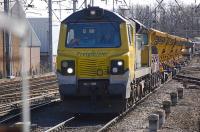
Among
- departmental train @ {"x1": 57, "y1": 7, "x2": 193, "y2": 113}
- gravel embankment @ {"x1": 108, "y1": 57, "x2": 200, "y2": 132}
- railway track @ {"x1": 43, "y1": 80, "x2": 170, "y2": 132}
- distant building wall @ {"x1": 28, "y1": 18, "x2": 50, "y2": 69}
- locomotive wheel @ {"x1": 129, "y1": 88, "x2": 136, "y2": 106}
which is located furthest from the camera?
distant building wall @ {"x1": 28, "y1": 18, "x2": 50, "y2": 69}

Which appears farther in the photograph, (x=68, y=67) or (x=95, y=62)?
(x=68, y=67)

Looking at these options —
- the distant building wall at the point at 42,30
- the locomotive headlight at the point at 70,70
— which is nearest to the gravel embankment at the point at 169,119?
the locomotive headlight at the point at 70,70

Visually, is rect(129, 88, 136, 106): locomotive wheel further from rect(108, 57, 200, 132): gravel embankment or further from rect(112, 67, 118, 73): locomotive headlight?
rect(112, 67, 118, 73): locomotive headlight

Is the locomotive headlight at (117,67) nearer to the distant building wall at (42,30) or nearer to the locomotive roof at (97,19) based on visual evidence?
the locomotive roof at (97,19)

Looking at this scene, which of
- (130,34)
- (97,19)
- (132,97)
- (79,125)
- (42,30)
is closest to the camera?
(79,125)

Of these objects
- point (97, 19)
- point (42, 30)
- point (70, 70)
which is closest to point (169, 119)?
point (70, 70)

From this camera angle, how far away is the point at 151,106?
15891 millimetres

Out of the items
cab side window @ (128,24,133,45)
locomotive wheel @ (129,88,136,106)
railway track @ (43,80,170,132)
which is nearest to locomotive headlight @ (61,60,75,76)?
railway track @ (43,80,170,132)

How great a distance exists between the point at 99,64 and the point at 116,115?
1788mm

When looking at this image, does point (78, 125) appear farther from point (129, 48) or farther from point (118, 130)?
point (129, 48)

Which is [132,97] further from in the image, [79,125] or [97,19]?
[79,125]

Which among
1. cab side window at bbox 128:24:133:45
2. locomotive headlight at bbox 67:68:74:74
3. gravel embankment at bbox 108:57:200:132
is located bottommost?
gravel embankment at bbox 108:57:200:132

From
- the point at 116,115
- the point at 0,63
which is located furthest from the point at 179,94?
the point at 0,63

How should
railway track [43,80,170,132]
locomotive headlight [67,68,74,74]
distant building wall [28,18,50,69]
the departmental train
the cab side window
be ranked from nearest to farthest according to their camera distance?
railway track [43,80,170,132]
the departmental train
locomotive headlight [67,68,74,74]
the cab side window
distant building wall [28,18,50,69]
